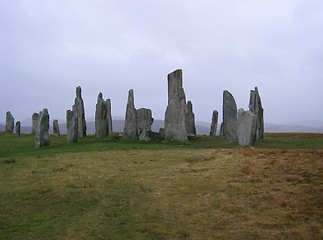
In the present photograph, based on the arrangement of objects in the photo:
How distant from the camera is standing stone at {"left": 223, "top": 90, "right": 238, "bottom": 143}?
2905 cm

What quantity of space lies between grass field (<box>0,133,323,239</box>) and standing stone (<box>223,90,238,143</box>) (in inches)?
306

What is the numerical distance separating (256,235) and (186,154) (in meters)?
11.9

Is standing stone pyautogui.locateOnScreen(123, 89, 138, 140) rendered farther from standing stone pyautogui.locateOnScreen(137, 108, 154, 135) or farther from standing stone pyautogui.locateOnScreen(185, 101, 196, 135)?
standing stone pyautogui.locateOnScreen(185, 101, 196, 135)

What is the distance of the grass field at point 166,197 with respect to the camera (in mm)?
10680

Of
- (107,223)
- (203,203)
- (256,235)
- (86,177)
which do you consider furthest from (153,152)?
(256,235)

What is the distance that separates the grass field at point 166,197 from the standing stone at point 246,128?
177 inches

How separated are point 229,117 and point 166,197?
16.6m

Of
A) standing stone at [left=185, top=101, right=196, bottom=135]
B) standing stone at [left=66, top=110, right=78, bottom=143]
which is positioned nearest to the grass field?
standing stone at [left=66, top=110, right=78, bottom=143]

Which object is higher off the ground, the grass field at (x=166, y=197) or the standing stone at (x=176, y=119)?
the standing stone at (x=176, y=119)

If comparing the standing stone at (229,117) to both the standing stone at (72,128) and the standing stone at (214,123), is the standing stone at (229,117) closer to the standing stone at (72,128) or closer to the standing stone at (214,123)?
the standing stone at (72,128)

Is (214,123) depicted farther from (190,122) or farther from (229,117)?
(229,117)

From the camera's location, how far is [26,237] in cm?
1043

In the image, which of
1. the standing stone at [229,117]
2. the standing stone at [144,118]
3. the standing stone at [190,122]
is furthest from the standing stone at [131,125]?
the standing stone at [190,122]

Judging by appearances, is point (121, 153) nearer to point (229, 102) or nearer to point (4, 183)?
point (4, 183)
